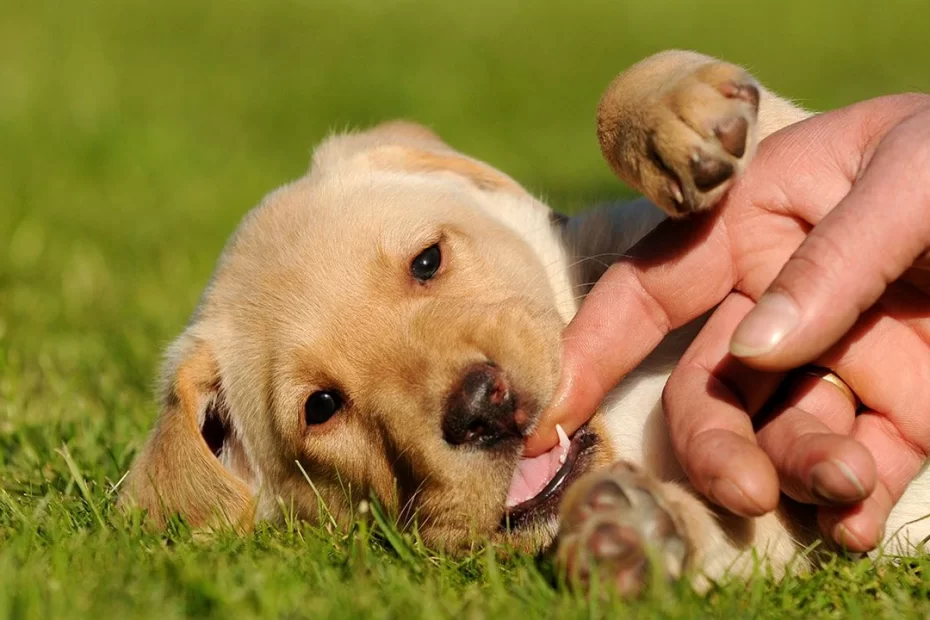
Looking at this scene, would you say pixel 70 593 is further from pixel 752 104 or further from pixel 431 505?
pixel 752 104

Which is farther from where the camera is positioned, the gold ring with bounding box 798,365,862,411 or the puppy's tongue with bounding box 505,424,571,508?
the puppy's tongue with bounding box 505,424,571,508

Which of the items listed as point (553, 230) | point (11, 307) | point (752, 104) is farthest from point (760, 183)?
point (11, 307)

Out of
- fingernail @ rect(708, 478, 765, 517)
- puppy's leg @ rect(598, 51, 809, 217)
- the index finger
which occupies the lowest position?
fingernail @ rect(708, 478, 765, 517)

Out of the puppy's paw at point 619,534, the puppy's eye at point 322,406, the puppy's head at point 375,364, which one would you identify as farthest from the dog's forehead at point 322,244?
the puppy's paw at point 619,534

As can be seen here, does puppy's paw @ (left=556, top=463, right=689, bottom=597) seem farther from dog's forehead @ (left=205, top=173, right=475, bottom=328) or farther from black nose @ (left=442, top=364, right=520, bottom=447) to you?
dog's forehead @ (left=205, top=173, right=475, bottom=328)

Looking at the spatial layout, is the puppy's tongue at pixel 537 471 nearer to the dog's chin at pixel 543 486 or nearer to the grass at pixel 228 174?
the dog's chin at pixel 543 486

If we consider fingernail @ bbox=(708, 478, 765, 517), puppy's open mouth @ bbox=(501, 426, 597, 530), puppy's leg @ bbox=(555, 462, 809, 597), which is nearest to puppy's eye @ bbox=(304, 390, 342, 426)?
puppy's open mouth @ bbox=(501, 426, 597, 530)
